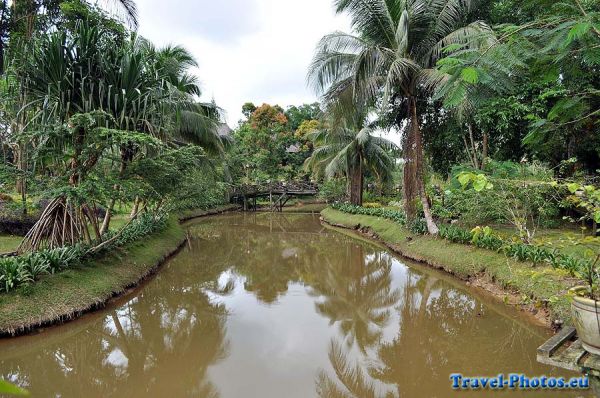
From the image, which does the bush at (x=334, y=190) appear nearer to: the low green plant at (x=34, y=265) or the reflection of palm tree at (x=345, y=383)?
the low green plant at (x=34, y=265)

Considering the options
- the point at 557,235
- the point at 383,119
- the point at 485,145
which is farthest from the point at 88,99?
the point at 485,145

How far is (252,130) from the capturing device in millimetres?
29844

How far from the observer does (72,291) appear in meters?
6.02

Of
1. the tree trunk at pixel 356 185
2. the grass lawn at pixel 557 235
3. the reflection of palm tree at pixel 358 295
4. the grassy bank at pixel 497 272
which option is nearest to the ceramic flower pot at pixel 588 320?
the grassy bank at pixel 497 272

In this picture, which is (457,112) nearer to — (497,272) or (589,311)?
(497,272)

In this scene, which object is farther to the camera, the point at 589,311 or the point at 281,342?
the point at 281,342

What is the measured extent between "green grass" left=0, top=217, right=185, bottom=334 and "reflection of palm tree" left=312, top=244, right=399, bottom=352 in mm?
3761

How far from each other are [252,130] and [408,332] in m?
25.9

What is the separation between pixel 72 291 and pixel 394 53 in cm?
835

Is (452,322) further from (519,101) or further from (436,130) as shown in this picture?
(436,130)

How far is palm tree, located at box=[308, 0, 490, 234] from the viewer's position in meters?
9.15

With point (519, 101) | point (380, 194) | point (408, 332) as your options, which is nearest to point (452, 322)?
point (408, 332)

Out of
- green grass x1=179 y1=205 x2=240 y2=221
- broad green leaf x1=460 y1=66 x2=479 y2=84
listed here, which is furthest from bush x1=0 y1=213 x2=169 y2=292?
green grass x1=179 y1=205 x2=240 y2=221

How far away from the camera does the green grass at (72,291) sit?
17.0ft
